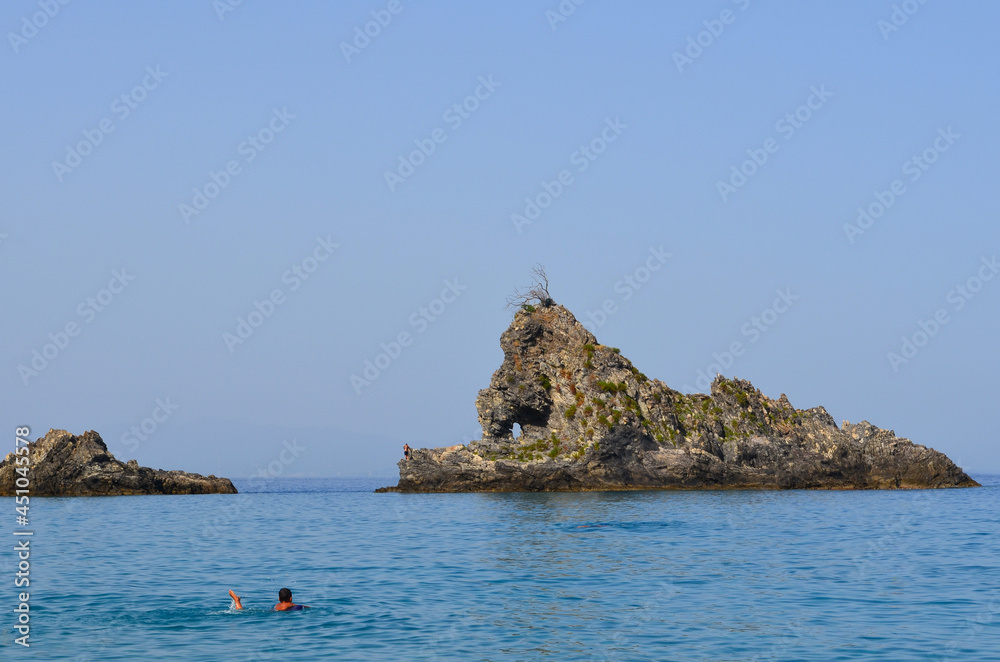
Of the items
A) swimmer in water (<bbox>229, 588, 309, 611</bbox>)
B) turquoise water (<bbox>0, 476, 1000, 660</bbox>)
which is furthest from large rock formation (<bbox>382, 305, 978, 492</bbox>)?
swimmer in water (<bbox>229, 588, 309, 611</bbox>)

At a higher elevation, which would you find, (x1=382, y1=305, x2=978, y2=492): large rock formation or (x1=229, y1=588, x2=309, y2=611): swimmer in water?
(x1=382, y1=305, x2=978, y2=492): large rock formation

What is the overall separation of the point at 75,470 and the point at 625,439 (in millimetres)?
49800

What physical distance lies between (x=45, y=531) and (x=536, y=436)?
4644 centimetres

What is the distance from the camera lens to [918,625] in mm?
24719

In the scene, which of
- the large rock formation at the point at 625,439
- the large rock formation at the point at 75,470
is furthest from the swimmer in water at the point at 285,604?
the large rock formation at the point at 75,470

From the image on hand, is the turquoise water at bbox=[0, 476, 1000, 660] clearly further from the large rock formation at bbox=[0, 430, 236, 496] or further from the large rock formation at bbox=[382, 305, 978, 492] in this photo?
the large rock formation at bbox=[0, 430, 236, 496]

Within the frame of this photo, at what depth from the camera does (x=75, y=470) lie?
91.0m

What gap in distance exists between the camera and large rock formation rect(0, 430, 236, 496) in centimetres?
9075

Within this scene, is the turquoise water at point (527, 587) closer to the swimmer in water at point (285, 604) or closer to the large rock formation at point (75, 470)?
the swimmer in water at point (285, 604)

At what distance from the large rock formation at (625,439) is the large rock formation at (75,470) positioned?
84.5ft

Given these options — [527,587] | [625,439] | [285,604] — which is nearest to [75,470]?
[625,439]

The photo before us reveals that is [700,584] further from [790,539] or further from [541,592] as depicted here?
[790,539]

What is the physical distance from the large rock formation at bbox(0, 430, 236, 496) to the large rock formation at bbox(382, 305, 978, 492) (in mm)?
25761

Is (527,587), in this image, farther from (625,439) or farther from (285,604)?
(625,439)
